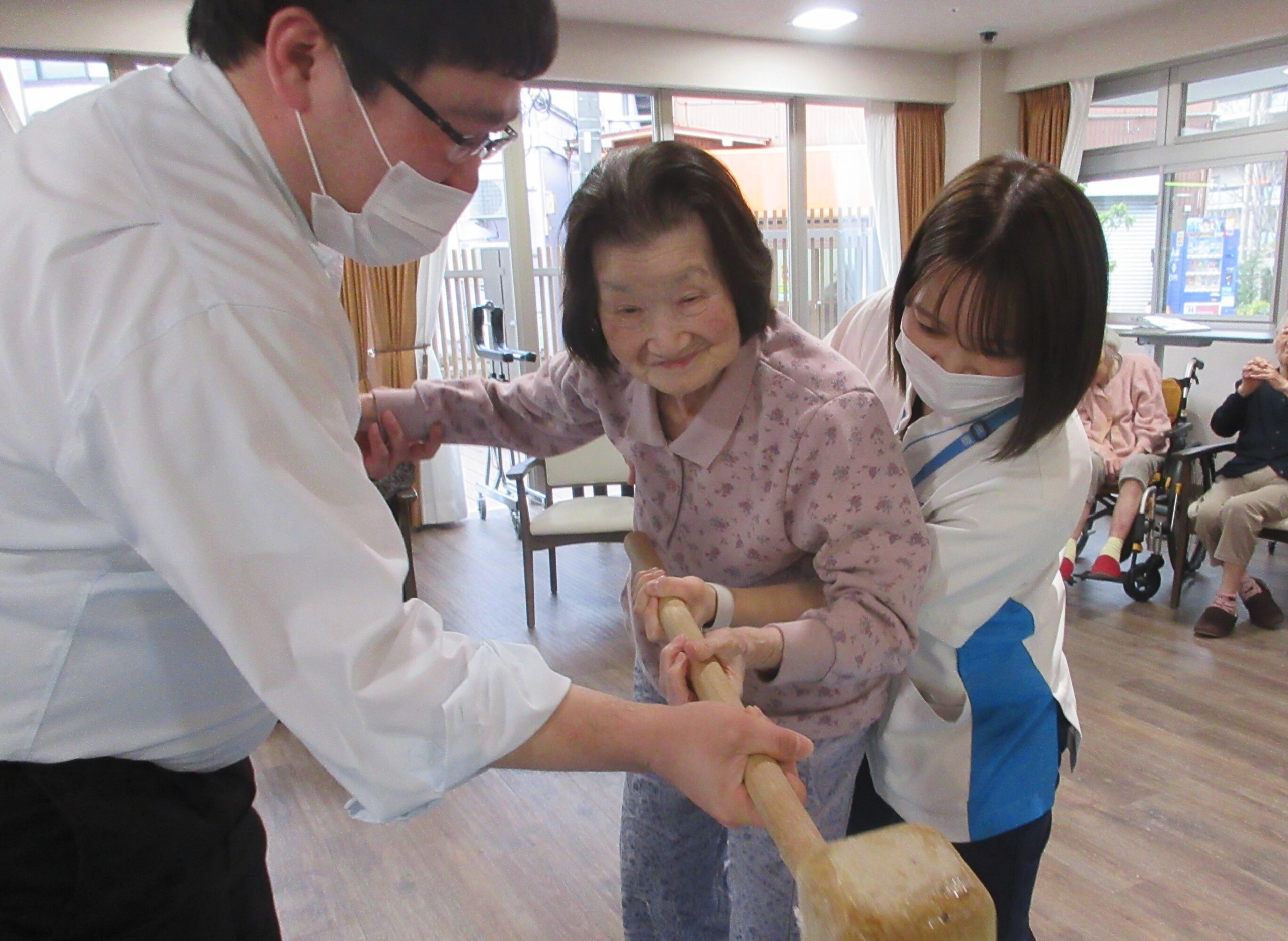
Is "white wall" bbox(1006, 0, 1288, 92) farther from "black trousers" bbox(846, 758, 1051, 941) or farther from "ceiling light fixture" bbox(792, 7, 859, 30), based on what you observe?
"black trousers" bbox(846, 758, 1051, 941)

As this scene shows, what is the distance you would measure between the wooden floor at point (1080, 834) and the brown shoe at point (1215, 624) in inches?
2.4

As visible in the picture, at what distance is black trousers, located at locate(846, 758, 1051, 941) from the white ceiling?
5063mm

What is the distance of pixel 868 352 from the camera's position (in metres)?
1.94

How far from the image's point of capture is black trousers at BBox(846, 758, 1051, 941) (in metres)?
1.15

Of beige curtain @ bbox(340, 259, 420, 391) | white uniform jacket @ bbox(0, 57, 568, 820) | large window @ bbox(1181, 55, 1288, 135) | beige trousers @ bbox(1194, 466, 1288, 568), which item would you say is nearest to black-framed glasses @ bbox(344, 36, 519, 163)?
white uniform jacket @ bbox(0, 57, 568, 820)

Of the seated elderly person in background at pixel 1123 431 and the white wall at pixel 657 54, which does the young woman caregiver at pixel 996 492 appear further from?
the white wall at pixel 657 54

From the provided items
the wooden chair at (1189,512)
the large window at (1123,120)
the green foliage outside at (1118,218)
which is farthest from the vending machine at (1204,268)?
the wooden chair at (1189,512)

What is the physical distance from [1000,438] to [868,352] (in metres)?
0.87

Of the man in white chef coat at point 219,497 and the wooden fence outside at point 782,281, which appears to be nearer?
the man in white chef coat at point 219,497

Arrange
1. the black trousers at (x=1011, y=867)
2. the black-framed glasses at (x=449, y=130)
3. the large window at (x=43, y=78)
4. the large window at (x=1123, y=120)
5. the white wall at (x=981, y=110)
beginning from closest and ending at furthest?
the black-framed glasses at (x=449, y=130) → the black trousers at (x=1011, y=867) → the large window at (x=43, y=78) → the large window at (x=1123, y=120) → the white wall at (x=981, y=110)

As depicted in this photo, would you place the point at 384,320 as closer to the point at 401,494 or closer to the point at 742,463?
the point at 401,494

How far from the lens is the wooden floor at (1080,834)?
212cm

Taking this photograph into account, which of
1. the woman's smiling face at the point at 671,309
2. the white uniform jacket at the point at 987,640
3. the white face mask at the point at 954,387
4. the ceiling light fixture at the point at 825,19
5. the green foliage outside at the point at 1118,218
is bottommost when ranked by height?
the white uniform jacket at the point at 987,640

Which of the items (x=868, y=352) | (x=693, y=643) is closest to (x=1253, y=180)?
(x=868, y=352)
